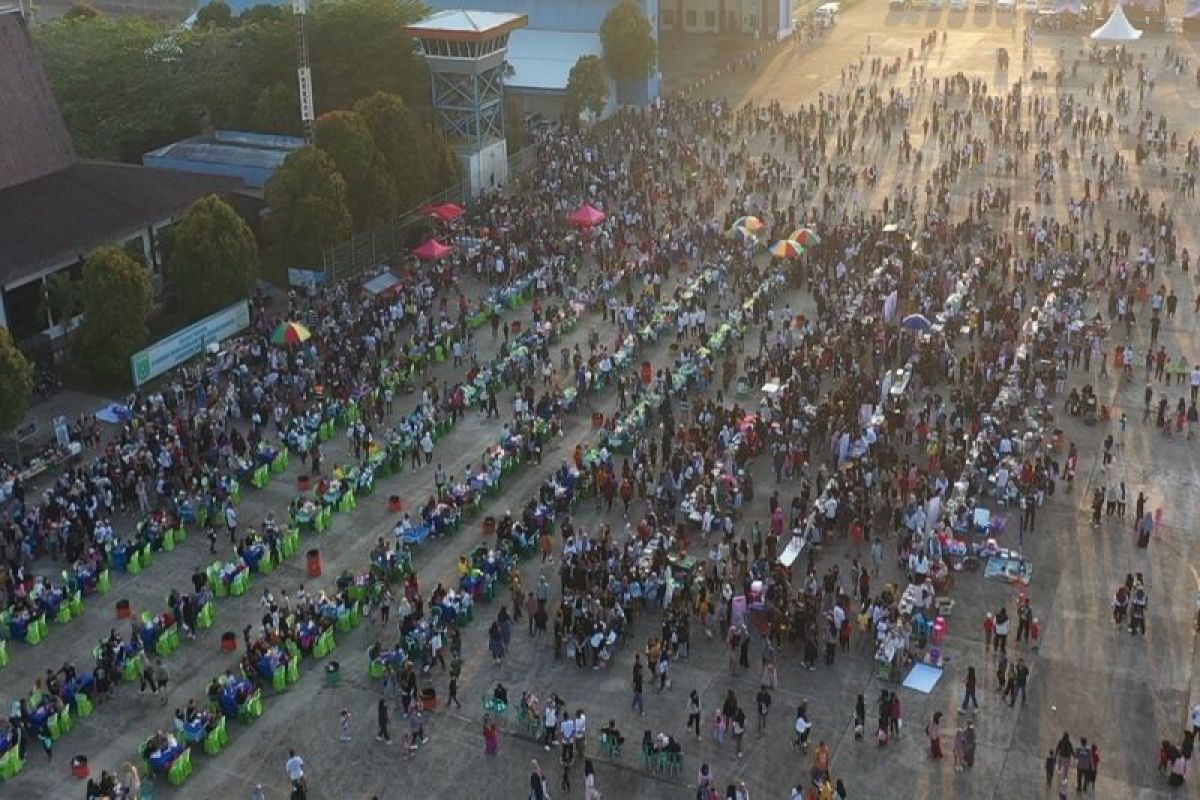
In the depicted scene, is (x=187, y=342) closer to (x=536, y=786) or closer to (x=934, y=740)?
(x=536, y=786)

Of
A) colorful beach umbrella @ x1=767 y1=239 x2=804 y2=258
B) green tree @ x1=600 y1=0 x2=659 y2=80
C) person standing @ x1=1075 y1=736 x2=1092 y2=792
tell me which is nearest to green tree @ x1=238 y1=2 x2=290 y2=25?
green tree @ x1=600 y1=0 x2=659 y2=80

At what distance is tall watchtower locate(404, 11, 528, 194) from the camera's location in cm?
5969

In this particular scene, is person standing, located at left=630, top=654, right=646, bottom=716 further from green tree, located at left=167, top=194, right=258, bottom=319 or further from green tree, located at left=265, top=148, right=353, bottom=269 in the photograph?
green tree, located at left=265, top=148, right=353, bottom=269

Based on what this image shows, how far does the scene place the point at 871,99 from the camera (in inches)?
2990

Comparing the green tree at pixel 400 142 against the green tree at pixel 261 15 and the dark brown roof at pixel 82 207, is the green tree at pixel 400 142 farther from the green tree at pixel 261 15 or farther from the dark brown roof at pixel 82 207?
the green tree at pixel 261 15

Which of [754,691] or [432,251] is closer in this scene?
[754,691]

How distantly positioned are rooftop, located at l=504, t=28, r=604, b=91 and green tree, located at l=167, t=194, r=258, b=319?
28.7 metres

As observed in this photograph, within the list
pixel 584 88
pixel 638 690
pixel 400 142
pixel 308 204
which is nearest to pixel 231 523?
pixel 638 690

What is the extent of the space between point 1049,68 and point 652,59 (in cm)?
2514

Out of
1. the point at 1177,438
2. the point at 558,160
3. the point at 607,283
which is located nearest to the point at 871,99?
the point at 558,160

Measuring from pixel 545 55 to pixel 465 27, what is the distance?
17.1 m

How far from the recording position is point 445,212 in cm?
5512

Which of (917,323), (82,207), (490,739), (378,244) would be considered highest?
(82,207)

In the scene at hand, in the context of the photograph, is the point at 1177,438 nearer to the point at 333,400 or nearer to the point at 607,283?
the point at 607,283
